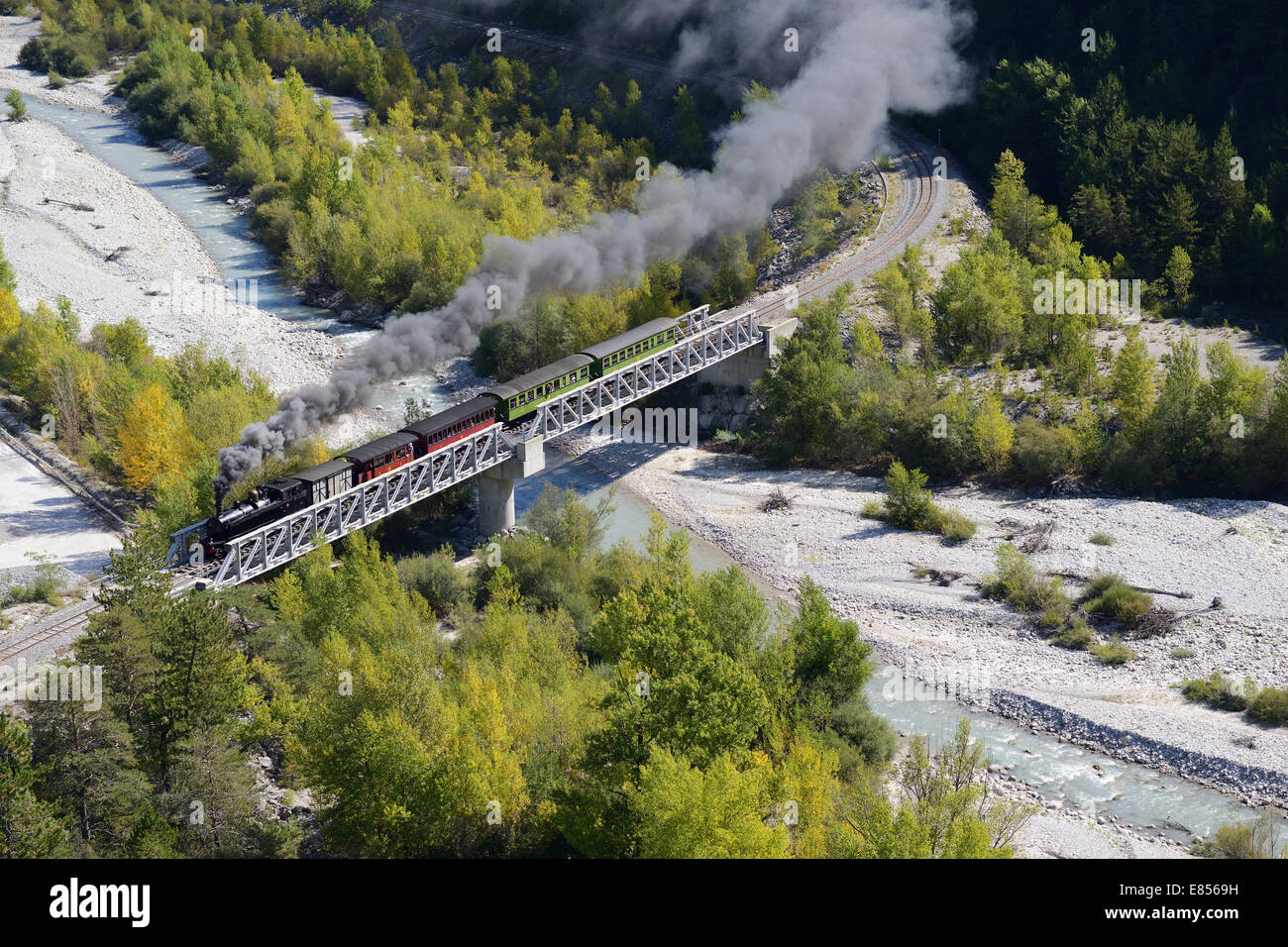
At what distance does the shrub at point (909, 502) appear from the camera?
5600 centimetres

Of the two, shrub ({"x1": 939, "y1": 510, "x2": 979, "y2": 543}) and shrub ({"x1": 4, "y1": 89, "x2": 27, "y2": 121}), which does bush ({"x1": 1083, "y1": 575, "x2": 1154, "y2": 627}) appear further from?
shrub ({"x1": 4, "y1": 89, "x2": 27, "y2": 121})

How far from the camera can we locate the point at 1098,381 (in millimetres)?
63531

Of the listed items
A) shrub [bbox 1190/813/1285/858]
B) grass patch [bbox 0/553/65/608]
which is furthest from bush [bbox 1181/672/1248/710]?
grass patch [bbox 0/553/65/608]

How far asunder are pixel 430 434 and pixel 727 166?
35.4 metres

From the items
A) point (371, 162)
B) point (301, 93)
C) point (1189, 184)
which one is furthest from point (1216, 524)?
point (301, 93)

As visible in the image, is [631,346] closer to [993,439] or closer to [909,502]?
[909,502]

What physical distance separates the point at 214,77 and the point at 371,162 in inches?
1262

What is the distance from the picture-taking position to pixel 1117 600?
48.2m

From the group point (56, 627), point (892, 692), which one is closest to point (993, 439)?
point (892, 692)

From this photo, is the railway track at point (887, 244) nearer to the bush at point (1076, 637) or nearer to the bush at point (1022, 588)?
the bush at point (1022, 588)

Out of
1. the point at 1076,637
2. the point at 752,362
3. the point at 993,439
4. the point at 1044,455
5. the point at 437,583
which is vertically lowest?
the point at 1076,637

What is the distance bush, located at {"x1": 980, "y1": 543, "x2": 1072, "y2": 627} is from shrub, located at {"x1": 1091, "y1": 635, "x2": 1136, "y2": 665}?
2.18 m

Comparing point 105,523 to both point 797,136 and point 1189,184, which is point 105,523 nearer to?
point 797,136

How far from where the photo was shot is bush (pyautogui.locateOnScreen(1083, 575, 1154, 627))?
4769 cm
